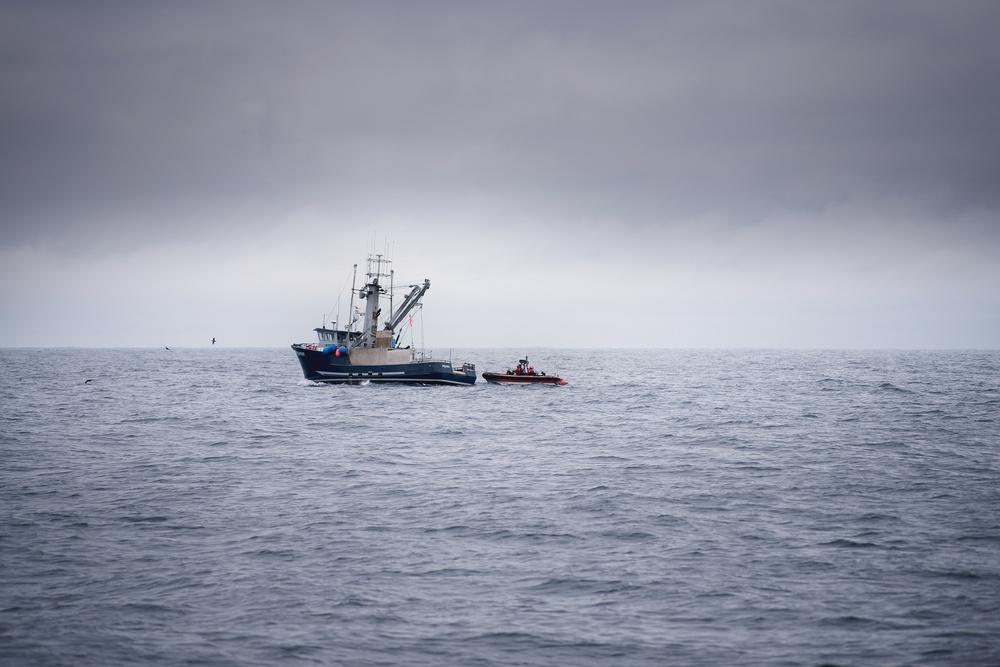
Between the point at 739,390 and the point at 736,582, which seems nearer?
the point at 736,582

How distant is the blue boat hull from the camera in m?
77.1

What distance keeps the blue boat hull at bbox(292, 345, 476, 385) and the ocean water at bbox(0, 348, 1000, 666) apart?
36902 mm

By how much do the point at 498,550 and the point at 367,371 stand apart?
200ft

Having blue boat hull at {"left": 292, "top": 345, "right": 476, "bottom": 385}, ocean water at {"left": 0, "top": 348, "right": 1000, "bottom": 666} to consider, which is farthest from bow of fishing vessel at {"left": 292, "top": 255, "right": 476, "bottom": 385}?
ocean water at {"left": 0, "top": 348, "right": 1000, "bottom": 666}

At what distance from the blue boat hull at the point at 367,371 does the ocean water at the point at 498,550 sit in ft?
121

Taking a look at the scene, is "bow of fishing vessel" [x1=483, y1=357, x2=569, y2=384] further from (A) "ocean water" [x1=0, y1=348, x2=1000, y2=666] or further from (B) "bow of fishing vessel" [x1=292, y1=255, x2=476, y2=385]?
(A) "ocean water" [x1=0, y1=348, x2=1000, y2=666]

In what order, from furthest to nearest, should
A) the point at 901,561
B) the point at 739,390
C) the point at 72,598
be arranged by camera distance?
the point at 739,390 < the point at 901,561 < the point at 72,598

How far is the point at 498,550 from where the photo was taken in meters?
17.9

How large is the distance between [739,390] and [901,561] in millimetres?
70198

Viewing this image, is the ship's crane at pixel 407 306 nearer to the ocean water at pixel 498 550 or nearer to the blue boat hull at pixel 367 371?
the blue boat hull at pixel 367 371

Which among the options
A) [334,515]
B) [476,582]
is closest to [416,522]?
[334,515]

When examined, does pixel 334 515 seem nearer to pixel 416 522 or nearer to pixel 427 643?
pixel 416 522

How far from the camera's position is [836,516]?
2141 centimetres

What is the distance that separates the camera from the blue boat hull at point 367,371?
77062 millimetres
